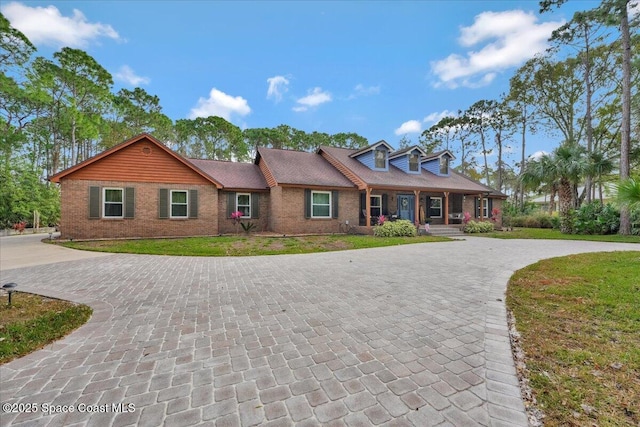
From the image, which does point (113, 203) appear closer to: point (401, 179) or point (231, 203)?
point (231, 203)

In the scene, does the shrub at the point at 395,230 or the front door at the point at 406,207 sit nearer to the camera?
the shrub at the point at 395,230

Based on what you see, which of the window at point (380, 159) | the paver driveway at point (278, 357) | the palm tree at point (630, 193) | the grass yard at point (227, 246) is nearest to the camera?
the paver driveway at point (278, 357)

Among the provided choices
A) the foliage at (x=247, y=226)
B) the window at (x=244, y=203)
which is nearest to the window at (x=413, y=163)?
the window at (x=244, y=203)

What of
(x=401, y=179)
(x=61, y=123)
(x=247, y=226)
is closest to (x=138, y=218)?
(x=247, y=226)

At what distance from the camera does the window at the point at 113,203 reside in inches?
491

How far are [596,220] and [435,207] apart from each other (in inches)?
344

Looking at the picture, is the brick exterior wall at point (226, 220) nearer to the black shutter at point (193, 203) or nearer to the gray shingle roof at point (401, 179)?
the black shutter at point (193, 203)

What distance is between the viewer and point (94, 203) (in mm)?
12211

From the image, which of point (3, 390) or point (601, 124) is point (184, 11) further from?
point (601, 124)

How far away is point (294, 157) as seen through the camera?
60.4 feet

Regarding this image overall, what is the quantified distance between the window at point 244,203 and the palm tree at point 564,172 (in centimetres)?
1784

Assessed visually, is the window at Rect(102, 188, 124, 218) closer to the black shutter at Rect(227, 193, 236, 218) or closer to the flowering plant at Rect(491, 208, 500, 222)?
the black shutter at Rect(227, 193, 236, 218)

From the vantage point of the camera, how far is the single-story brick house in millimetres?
12359

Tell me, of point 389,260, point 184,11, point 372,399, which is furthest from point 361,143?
point 372,399
